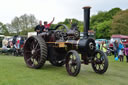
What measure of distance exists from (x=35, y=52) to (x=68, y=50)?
1.50 m

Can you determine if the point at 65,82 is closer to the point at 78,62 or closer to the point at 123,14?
the point at 78,62

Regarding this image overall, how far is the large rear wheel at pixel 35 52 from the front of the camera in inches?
262

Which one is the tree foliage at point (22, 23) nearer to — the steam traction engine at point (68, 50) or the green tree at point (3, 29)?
the green tree at point (3, 29)

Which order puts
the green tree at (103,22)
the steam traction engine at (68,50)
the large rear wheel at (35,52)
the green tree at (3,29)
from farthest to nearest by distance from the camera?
the green tree at (3,29), the green tree at (103,22), the large rear wheel at (35,52), the steam traction engine at (68,50)

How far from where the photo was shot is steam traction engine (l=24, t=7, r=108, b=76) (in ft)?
19.6

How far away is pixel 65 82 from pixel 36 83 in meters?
0.86

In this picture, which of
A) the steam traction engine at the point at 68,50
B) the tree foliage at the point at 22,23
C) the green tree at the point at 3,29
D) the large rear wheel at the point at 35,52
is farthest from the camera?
the green tree at the point at 3,29

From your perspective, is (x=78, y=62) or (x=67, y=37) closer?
(x=78, y=62)

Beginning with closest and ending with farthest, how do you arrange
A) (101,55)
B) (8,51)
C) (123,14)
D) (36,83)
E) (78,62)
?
(36,83), (78,62), (101,55), (8,51), (123,14)

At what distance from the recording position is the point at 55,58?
23.5ft

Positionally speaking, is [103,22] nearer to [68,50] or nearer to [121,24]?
[121,24]

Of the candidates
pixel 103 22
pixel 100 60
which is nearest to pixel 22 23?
pixel 103 22

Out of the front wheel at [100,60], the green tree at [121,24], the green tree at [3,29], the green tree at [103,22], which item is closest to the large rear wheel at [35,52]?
the front wheel at [100,60]

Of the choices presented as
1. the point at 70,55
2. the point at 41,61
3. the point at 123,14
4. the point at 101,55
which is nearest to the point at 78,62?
the point at 70,55
